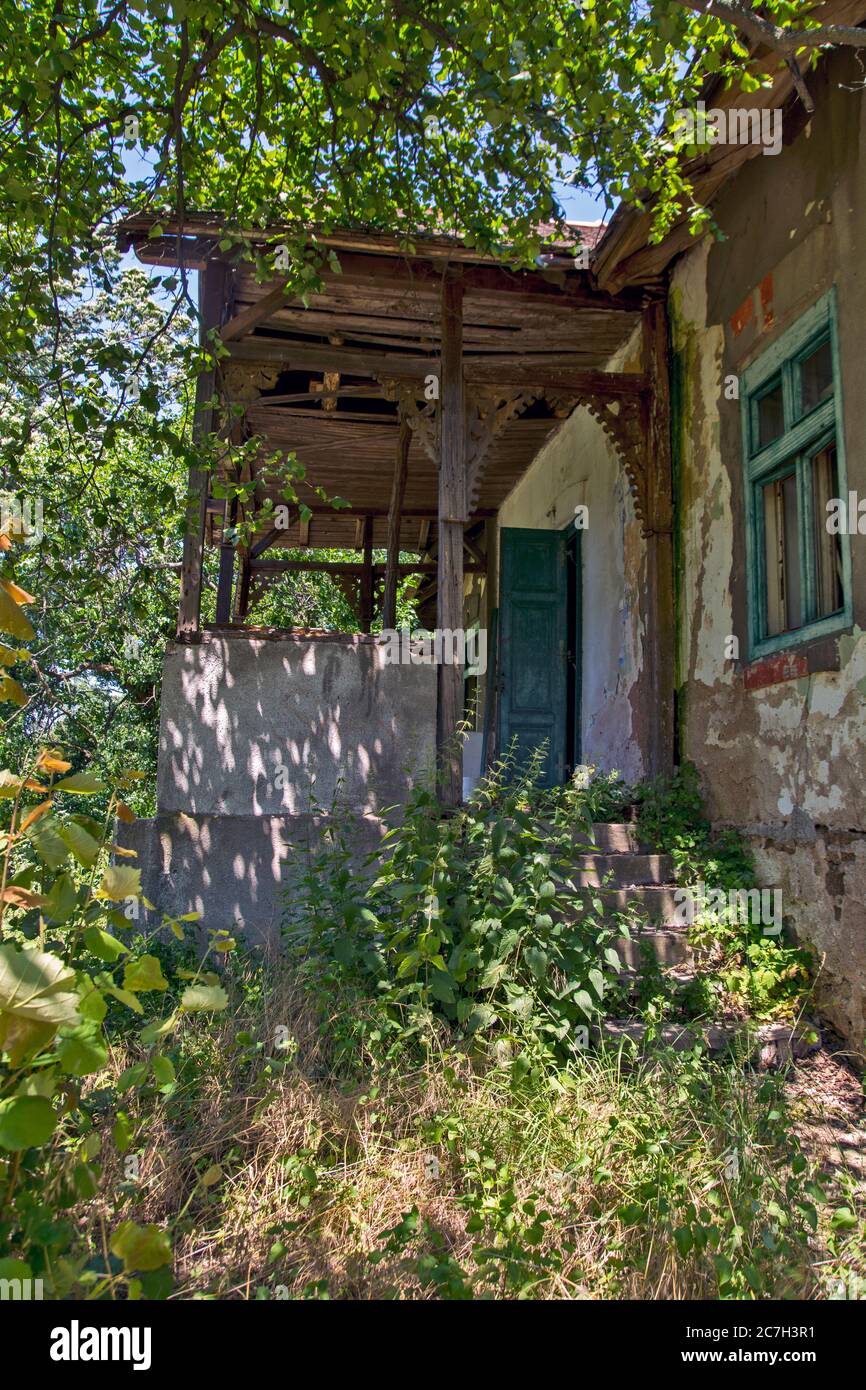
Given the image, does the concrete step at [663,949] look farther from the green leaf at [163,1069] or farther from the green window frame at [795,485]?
the green leaf at [163,1069]

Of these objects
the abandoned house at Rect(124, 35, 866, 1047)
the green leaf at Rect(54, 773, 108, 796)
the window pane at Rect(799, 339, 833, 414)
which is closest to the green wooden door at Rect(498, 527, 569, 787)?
the abandoned house at Rect(124, 35, 866, 1047)

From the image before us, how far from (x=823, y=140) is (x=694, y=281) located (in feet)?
5.26

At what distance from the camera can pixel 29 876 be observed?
184 cm

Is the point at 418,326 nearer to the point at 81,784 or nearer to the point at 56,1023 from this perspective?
the point at 81,784

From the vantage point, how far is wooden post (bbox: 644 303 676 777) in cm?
616

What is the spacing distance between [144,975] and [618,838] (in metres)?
4.22

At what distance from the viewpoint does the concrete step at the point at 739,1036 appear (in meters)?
3.70

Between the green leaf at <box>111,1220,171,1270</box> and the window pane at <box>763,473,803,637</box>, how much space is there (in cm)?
422

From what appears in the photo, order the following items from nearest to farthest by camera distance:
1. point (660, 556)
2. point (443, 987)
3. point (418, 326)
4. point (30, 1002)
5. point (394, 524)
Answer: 1. point (30, 1002)
2. point (443, 987)
3. point (660, 556)
4. point (418, 326)
5. point (394, 524)

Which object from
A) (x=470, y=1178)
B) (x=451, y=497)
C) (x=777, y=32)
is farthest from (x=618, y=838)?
(x=777, y=32)

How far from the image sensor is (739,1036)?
3.75 metres

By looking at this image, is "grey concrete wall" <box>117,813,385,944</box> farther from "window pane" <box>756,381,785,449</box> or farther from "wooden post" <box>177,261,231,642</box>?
"window pane" <box>756,381,785,449</box>
